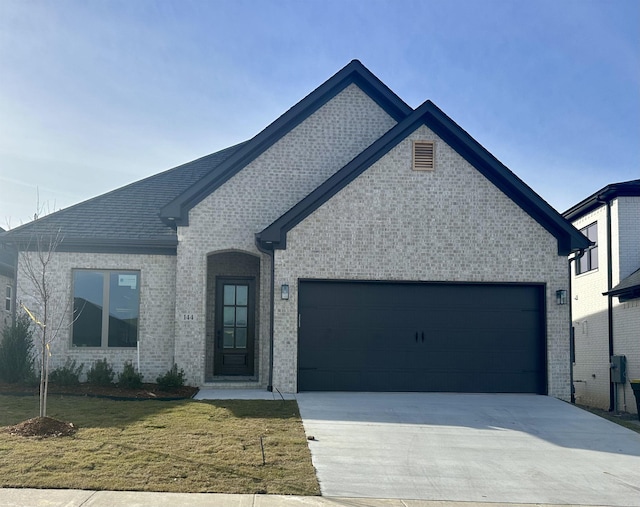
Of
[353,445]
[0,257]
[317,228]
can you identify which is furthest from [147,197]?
[353,445]

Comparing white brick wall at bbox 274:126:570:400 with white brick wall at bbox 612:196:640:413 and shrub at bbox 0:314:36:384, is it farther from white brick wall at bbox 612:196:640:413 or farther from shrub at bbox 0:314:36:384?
white brick wall at bbox 612:196:640:413

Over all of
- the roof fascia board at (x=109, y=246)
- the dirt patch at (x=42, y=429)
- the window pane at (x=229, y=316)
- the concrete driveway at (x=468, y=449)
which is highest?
the roof fascia board at (x=109, y=246)

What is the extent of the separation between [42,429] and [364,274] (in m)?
6.95

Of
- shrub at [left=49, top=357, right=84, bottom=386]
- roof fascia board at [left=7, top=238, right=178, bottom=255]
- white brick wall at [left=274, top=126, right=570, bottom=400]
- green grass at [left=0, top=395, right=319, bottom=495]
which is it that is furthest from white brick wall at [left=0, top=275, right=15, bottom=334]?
white brick wall at [left=274, top=126, right=570, bottom=400]

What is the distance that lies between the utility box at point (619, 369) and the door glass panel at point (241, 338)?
10.8 meters

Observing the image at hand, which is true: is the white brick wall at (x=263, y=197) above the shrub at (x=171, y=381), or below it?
above

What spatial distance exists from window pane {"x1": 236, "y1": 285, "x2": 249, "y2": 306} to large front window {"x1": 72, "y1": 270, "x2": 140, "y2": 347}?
2400 mm

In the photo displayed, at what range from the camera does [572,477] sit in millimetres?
8133

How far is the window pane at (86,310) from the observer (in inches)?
572

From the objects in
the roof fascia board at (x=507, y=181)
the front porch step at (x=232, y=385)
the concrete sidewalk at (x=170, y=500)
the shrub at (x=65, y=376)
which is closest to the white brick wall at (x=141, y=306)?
the shrub at (x=65, y=376)

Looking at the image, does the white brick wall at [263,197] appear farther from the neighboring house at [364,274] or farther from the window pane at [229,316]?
the window pane at [229,316]

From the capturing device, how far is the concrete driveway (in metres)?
7.51

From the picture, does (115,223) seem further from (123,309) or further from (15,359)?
(15,359)

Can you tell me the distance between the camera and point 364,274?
13.6m
